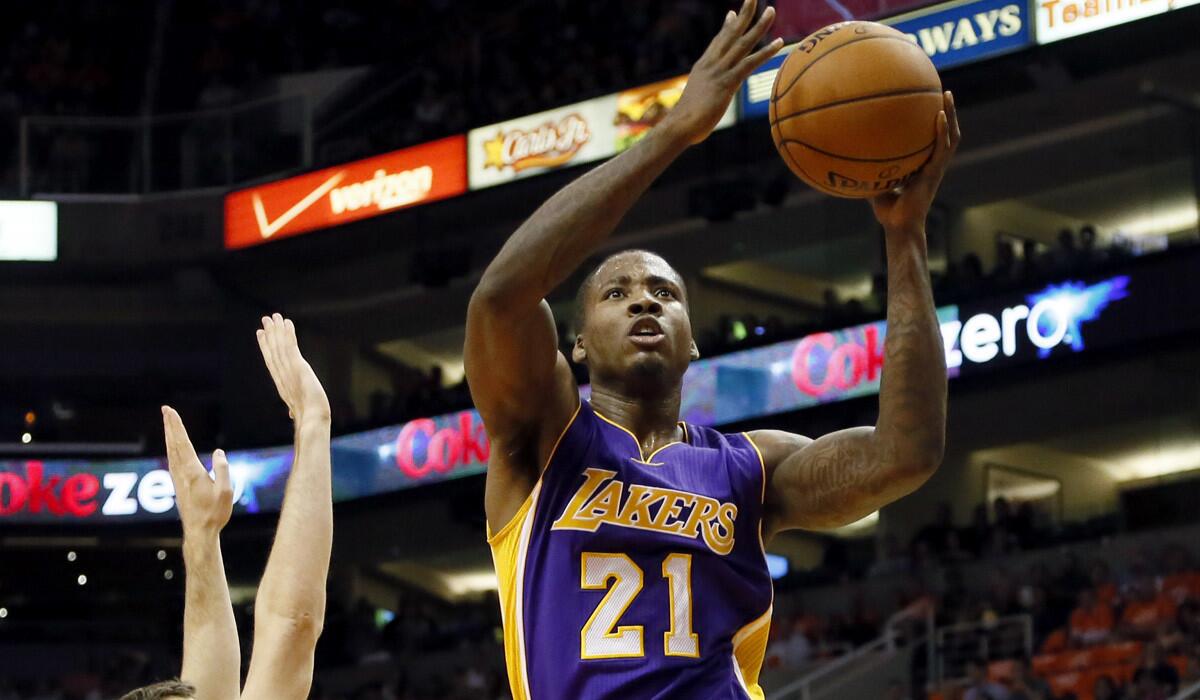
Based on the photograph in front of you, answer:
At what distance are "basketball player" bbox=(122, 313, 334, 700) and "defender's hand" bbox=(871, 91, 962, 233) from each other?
4.47ft

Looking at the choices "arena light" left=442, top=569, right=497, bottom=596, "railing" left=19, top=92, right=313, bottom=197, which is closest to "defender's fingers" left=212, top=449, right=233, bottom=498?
"railing" left=19, top=92, right=313, bottom=197

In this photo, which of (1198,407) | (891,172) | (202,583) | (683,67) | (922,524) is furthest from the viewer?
(922,524)

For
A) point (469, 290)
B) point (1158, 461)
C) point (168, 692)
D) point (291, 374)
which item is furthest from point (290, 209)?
point (168, 692)

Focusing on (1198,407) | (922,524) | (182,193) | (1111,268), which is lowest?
(922,524)

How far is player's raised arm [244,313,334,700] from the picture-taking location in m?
3.49

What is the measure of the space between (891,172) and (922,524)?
1993cm

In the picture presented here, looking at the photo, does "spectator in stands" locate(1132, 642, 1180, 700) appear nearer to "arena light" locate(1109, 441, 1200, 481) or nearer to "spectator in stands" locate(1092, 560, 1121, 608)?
"spectator in stands" locate(1092, 560, 1121, 608)

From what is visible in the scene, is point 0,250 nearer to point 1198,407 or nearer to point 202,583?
point 1198,407

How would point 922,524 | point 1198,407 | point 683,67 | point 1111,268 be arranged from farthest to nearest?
point 922,524
point 1198,407
point 683,67
point 1111,268

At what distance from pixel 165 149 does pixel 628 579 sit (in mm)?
20108

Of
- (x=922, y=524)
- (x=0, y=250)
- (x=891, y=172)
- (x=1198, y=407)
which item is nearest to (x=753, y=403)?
(x=922, y=524)

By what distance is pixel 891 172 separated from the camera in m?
4.13

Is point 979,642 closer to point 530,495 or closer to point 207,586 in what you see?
point 530,495

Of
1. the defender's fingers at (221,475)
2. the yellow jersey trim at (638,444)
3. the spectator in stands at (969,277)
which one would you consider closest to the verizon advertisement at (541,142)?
the spectator in stands at (969,277)
